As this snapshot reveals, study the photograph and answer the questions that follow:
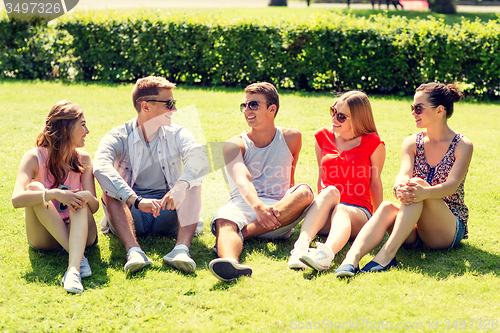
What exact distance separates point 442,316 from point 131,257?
8.32 ft

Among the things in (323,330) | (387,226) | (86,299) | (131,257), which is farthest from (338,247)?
(86,299)

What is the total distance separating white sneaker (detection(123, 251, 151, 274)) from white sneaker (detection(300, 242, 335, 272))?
1.37m

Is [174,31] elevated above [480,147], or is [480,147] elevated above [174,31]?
[174,31]

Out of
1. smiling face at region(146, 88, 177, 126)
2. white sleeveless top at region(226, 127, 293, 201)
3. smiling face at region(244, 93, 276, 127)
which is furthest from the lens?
white sleeveless top at region(226, 127, 293, 201)

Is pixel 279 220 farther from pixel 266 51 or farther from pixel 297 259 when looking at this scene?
pixel 266 51

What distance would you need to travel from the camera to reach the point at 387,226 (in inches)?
176

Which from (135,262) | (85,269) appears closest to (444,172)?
(135,262)

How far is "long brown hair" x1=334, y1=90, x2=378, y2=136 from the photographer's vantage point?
4.79 meters

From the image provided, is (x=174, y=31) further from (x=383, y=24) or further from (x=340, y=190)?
(x=340, y=190)

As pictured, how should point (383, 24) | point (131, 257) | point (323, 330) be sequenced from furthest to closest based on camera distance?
point (383, 24), point (131, 257), point (323, 330)

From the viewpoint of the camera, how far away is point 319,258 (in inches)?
166

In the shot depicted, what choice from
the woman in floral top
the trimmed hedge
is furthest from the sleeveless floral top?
the trimmed hedge

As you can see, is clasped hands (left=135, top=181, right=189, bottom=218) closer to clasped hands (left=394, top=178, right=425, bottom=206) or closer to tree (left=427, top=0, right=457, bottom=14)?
clasped hands (left=394, top=178, right=425, bottom=206)

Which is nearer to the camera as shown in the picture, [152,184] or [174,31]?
[152,184]
